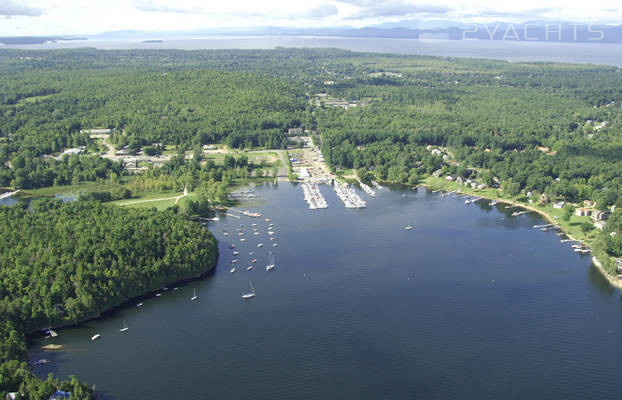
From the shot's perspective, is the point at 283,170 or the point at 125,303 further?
the point at 283,170

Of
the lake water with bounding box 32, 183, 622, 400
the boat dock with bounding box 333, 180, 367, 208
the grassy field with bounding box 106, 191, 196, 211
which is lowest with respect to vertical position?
the lake water with bounding box 32, 183, 622, 400

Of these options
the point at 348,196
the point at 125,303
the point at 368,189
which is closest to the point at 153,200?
the point at 348,196

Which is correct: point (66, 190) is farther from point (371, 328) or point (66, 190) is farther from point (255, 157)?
point (371, 328)

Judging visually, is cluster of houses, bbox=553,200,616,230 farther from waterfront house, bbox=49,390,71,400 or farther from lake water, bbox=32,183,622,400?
waterfront house, bbox=49,390,71,400

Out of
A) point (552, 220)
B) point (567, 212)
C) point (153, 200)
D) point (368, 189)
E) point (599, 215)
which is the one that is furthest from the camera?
point (368, 189)

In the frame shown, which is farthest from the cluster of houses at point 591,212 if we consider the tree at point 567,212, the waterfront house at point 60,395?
the waterfront house at point 60,395

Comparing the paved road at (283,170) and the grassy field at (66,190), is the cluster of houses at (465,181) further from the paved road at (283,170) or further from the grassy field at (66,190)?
the grassy field at (66,190)

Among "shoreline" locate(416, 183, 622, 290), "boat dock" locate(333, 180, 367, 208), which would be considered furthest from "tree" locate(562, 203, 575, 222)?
"boat dock" locate(333, 180, 367, 208)
